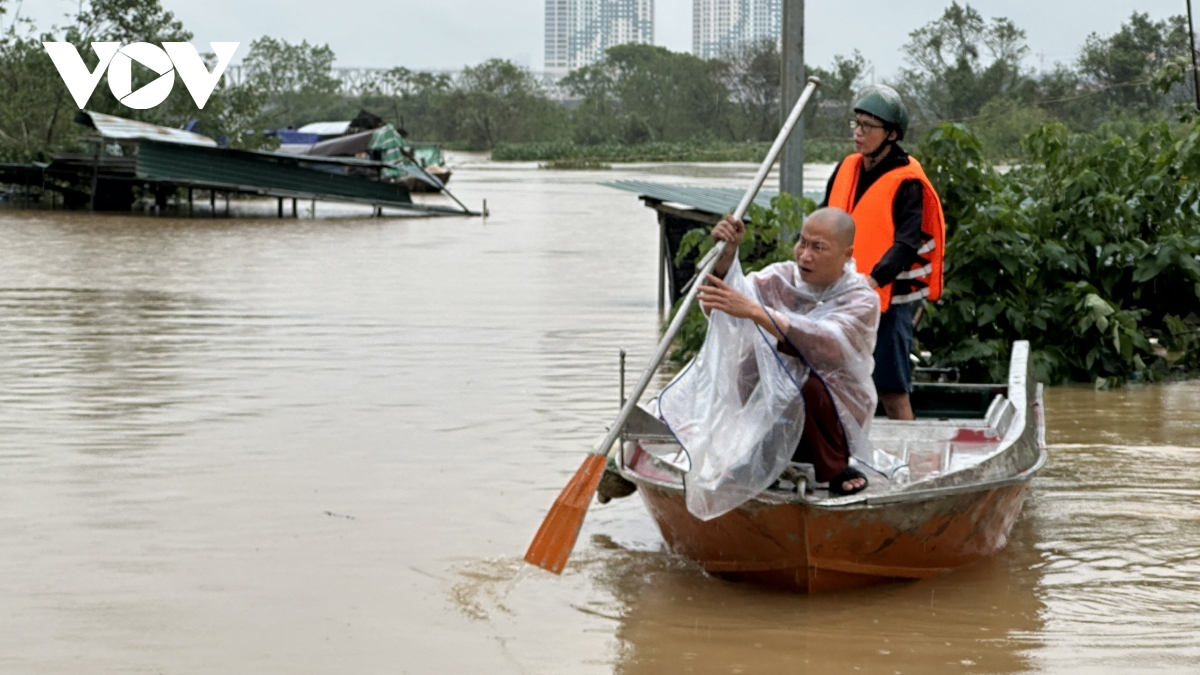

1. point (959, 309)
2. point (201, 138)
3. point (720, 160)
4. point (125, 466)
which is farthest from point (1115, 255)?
point (720, 160)

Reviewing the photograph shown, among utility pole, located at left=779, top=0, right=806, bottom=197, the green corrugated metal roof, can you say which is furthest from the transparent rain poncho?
the green corrugated metal roof

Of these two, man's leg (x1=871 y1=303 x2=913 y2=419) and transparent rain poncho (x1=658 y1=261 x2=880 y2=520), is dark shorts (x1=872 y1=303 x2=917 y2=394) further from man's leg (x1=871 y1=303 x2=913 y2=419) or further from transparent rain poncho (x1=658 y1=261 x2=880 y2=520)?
transparent rain poncho (x1=658 y1=261 x2=880 y2=520)

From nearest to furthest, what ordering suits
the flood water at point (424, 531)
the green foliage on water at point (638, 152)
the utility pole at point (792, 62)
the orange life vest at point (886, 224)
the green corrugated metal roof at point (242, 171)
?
1. the flood water at point (424, 531)
2. the orange life vest at point (886, 224)
3. the utility pole at point (792, 62)
4. the green corrugated metal roof at point (242, 171)
5. the green foliage on water at point (638, 152)

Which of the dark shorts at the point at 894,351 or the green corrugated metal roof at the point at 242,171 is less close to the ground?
the green corrugated metal roof at the point at 242,171

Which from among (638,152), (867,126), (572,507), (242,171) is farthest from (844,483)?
(638,152)

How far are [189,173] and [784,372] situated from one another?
2871 cm

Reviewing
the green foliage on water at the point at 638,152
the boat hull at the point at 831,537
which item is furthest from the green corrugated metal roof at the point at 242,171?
the green foliage on water at the point at 638,152

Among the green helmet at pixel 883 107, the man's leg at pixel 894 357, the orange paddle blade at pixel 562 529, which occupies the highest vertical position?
the green helmet at pixel 883 107

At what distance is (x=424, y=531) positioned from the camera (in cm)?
683

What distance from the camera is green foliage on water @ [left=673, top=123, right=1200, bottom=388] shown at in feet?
33.1

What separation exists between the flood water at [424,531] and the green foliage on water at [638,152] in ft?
200

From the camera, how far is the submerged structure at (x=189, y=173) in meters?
32.0

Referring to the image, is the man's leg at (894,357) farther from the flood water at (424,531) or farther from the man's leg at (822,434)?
the man's leg at (822,434)

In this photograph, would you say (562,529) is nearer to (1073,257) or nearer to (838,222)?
(838,222)
